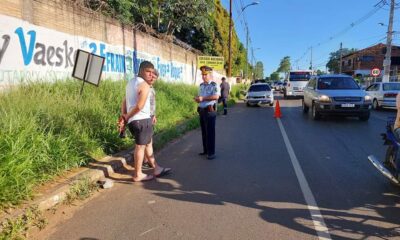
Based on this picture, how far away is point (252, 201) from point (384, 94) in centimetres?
1599

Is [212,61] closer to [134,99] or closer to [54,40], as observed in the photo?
[54,40]

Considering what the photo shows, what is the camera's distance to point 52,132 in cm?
621

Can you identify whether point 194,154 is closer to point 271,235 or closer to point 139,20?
point 271,235

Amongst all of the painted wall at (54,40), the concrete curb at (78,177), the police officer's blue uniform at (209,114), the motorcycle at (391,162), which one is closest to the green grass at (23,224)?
the concrete curb at (78,177)

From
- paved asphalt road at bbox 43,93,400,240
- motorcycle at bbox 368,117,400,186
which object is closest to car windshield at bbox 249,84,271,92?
paved asphalt road at bbox 43,93,400,240

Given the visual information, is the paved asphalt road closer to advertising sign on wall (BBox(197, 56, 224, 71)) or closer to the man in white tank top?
the man in white tank top

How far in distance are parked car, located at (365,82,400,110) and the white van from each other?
968 cm

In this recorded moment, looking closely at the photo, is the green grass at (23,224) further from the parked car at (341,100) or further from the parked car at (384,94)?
the parked car at (384,94)

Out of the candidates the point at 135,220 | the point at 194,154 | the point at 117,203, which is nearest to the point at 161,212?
the point at 135,220

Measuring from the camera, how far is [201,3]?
24281mm

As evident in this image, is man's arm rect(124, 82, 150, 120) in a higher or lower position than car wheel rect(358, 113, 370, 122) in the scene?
higher

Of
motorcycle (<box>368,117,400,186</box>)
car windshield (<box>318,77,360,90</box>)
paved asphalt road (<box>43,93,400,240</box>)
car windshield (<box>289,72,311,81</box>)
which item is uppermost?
car windshield (<box>289,72,311,81</box>)

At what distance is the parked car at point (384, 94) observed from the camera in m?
18.3

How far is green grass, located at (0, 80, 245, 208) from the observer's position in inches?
184
